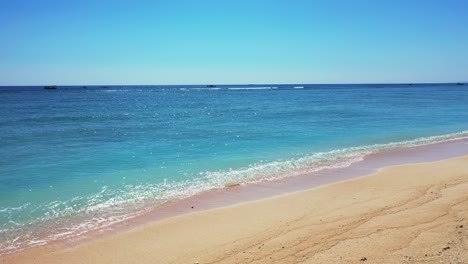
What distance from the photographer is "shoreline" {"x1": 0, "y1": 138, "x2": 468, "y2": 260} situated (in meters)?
8.41

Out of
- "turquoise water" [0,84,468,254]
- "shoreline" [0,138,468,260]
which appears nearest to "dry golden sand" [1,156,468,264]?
"shoreline" [0,138,468,260]

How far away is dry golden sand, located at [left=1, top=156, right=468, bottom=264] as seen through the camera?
6.09m

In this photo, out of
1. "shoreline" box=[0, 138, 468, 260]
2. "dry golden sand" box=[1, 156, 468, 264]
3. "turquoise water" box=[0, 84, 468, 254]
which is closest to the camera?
"dry golden sand" box=[1, 156, 468, 264]

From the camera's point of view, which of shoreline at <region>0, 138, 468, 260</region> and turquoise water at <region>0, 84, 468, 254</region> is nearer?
shoreline at <region>0, 138, 468, 260</region>

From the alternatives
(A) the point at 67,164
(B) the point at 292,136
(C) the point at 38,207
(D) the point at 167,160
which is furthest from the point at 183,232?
(B) the point at 292,136

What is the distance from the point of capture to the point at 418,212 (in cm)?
799

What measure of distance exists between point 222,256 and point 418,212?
185 inches

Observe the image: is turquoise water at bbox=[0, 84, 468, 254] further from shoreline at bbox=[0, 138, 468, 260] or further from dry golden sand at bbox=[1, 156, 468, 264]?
dry golden sand at bbox=[1, 156, 468, 264]

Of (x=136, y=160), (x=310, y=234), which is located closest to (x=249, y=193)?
(x=310, y=234)

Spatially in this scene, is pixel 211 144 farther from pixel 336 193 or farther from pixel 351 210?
pixel 351 210

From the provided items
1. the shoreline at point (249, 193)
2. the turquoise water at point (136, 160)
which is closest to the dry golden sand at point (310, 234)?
the shoreline at point (249, 193)

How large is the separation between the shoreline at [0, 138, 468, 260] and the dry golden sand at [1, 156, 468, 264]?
21 centimetres

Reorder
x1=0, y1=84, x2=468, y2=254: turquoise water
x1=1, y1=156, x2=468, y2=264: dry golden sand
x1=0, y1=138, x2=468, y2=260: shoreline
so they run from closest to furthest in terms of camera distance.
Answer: x1=1, y1=156, x2=468, y2=264: dry golden sand < x1=0, y1=138, x2=468, y2=260: shoreline < x1=0, y1=84, x2=468, y2=254: turquoise water

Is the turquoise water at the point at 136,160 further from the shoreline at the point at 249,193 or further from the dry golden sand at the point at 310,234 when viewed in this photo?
the dry golden sand at the point at 310,234
